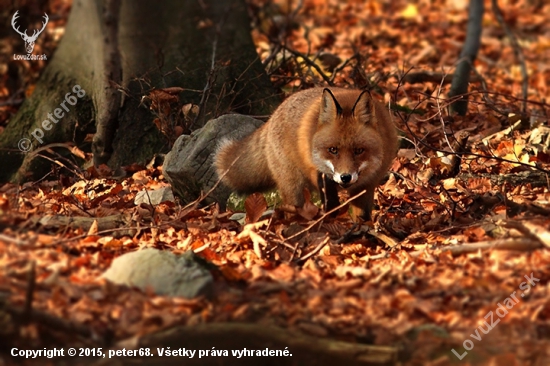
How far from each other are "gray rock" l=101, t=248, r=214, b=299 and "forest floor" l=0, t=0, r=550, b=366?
0.10m

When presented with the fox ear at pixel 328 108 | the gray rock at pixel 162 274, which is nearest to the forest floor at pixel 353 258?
the gray rock at pixel 162 274

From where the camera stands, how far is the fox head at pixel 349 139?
20.9 ft

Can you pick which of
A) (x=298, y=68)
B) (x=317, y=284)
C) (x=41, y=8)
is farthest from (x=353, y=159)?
(x=41, y=8)

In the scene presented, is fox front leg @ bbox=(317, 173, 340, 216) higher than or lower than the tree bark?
lower


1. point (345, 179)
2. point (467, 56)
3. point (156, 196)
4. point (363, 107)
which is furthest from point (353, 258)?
point (467, 56)

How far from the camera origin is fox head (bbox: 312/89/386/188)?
6.36 m

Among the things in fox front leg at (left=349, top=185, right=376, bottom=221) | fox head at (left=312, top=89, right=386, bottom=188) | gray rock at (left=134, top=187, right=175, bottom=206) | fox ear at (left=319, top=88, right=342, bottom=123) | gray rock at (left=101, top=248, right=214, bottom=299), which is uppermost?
fox ear at (left=319, top=88, right=342, bottom=123)

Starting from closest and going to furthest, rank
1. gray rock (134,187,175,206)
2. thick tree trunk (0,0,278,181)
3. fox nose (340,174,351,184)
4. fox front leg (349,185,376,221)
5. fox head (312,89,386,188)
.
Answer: fox nose (340,174,351,184) < fox head (312,89,386,188) < fox front leg (349,185,376,221) < gray rock (134,187,175,206) < thick tree trunk (0,0,278,181)

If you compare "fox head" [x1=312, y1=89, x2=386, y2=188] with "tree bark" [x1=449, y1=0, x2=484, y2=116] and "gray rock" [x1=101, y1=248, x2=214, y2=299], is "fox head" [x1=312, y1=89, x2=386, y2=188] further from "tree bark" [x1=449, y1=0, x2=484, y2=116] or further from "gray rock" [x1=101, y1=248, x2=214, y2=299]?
"tree bark" [x1=449, y1=0, x2=484, y2=116]

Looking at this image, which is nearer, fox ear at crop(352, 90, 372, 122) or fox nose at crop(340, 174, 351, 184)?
fox nose at crop(340, 174, 351, 184)

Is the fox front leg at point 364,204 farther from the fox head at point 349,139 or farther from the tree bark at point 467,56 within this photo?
the tree bark at point 467,56

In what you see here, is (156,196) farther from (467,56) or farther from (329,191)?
(467,56)

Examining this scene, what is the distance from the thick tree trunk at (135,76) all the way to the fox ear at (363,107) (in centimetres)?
248

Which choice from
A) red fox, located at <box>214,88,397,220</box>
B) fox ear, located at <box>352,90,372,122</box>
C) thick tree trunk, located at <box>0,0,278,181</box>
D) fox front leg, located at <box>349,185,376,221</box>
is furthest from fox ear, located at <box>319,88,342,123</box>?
thick tree trunk, located at <box>0,0,278,181</box>
